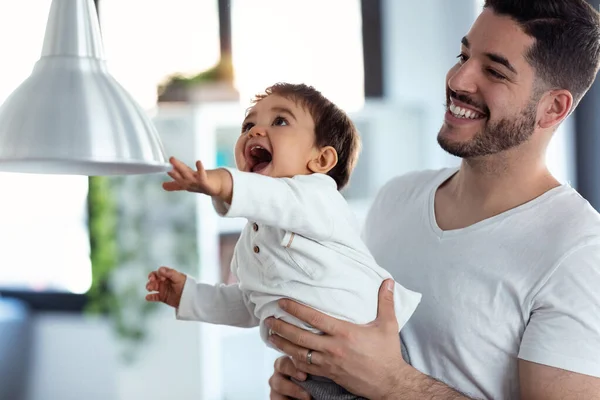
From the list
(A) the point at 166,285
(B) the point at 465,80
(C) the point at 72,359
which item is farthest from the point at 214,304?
(C) the point at 72,359

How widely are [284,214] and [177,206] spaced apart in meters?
2.57

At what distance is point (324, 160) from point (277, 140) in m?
0.12

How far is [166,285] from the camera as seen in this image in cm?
167

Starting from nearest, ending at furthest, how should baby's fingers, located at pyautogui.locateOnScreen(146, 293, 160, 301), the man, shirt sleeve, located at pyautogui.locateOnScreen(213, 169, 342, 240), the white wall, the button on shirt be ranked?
shirt sleeve, located at pyautogui.locateOnScreen(213, 169, 342, 240), the button on shirt, the man, baby's fingers, located at pyautogui.locateOnScreen(146, 293, 160, 301), the white wall

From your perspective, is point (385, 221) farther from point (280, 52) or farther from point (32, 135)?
point (280, 52)

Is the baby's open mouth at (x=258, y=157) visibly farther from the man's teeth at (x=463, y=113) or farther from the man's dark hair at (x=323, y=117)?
the man's teeth at (x=463, y=113)

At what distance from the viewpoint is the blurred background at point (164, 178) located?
3.76 m

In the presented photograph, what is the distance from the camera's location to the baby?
4.33 feet

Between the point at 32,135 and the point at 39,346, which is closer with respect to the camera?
the point at 32,135

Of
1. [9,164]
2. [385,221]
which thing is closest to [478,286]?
[385,221]

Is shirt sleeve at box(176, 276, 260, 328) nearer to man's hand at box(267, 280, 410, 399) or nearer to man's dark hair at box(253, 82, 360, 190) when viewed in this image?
man's hand at box(267, 280, 410, 399)

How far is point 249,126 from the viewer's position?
4.97 ft

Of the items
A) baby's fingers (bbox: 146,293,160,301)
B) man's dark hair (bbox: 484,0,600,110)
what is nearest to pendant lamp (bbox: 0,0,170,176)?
baby's fingers (bbox: 146,293,160,301)

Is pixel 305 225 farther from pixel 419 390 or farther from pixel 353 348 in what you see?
pixel 419 390
